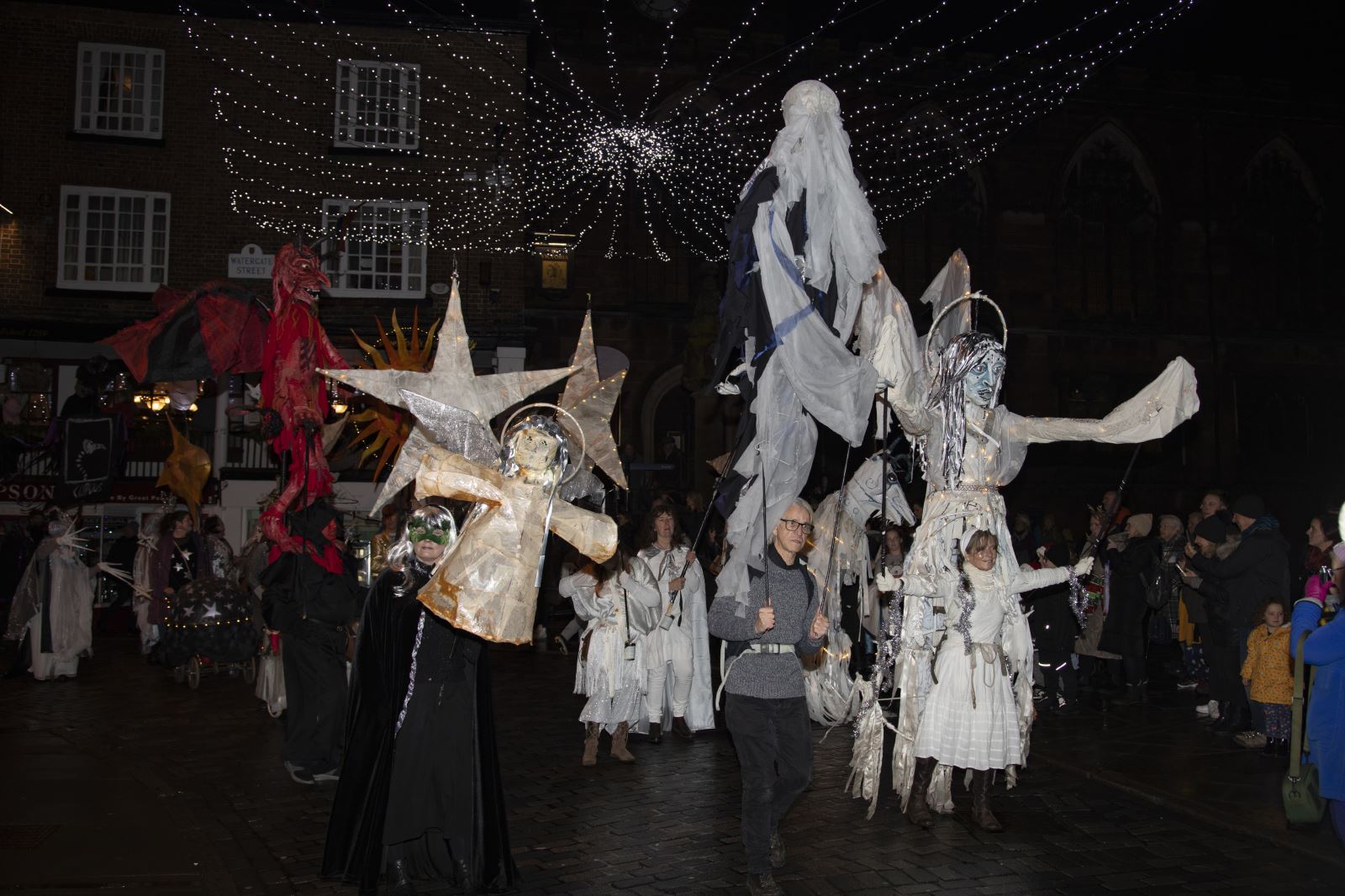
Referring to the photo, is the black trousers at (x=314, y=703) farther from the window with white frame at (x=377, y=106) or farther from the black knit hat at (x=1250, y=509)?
the window with white frame at (x=377, y=106)

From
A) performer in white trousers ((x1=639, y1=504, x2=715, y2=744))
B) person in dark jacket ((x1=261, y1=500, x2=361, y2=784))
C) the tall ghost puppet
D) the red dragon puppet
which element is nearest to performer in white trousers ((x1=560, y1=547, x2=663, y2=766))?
performer in white trousers ((x1=639, y1=504, x2=715, y2=744))

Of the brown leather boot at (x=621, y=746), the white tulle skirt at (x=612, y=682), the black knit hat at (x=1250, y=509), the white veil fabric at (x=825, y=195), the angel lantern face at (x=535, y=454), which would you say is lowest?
→ the brown leather boot at (x=621, y=746)

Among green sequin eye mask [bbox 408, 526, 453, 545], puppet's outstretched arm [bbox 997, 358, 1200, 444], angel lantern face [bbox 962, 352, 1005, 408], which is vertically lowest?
green sequin eye mask [bbox 408, 526, 453, 545]

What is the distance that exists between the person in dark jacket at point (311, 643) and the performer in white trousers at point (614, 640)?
1.86 m

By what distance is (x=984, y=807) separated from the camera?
721cm

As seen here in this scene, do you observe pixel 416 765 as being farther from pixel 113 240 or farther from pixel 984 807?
pixel 113 240

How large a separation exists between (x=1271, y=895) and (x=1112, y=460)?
69.3 feet

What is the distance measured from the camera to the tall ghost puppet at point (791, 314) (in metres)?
6.27

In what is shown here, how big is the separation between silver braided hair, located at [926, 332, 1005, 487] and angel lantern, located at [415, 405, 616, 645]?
2.85 m

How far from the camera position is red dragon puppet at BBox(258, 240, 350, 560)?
30.7 feet

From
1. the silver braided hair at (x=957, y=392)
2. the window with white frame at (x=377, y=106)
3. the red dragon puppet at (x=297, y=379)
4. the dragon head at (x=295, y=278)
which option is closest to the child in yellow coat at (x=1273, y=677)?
the silver braided hair at (x=957, y=392)

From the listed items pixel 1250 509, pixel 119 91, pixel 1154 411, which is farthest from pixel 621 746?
pixel 119 91

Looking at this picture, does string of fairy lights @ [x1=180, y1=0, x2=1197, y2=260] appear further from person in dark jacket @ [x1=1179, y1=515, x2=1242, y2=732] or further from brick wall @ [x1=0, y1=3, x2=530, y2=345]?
person in dark jacket @ [x1=1179, y1=515, x2=1242, y2=732]

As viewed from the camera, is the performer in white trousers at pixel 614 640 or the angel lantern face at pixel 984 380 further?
the performer in white trousers at pixel 614 640
